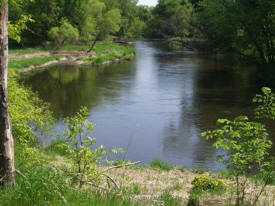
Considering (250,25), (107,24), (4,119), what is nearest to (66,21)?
(107,24)

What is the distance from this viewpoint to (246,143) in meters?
7.89

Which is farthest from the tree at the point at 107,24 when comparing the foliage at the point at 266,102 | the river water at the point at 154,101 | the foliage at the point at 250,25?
the foliage at the point at 266,102

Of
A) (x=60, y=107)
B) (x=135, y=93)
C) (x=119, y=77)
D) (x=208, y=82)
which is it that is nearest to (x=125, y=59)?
(x=119, y=77)

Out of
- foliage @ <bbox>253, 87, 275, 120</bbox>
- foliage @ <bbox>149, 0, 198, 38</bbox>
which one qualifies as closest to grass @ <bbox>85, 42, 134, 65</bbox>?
foliage @ <bbox>149, 0, 198, 38</bbox>

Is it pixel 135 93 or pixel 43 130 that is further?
pixel 135 93

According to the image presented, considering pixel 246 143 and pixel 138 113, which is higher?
pixel 246 143

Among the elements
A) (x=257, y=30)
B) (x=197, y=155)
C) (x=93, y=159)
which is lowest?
(x=197, y=155)

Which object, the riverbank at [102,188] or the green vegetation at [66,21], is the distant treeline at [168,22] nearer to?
the green vegetation at [66,21]

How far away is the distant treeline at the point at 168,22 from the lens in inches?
1431

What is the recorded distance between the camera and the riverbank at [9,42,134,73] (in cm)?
4525

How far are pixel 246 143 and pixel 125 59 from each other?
47319 mm

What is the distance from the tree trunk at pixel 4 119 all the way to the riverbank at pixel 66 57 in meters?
35.8

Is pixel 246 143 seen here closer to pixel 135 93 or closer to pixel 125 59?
pixel 135 93

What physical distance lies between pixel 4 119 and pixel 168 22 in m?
93.0
